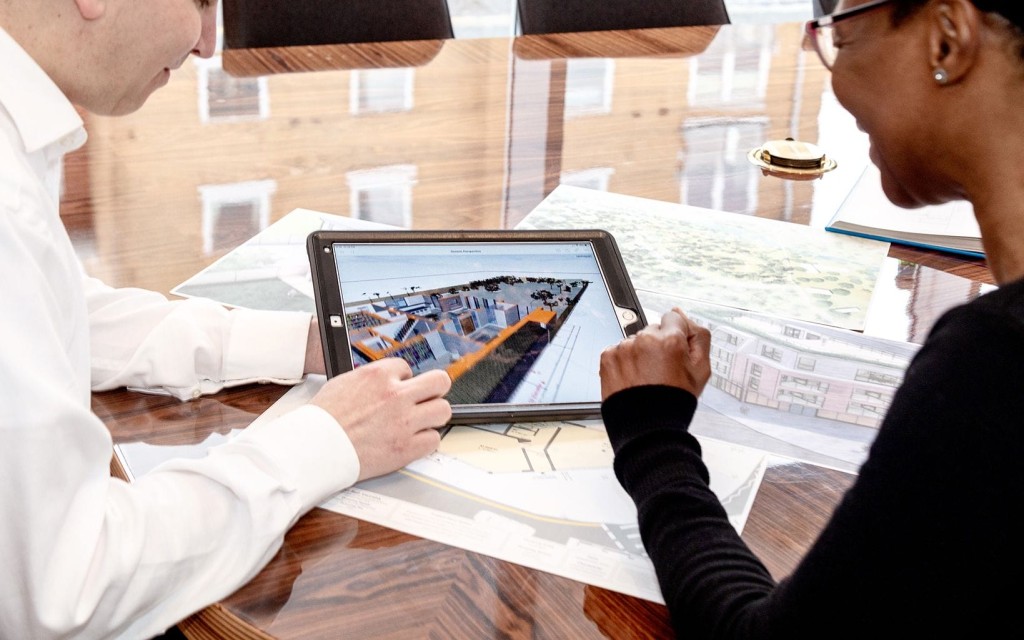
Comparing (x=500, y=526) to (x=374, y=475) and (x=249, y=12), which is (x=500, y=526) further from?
(x=249, y=12)

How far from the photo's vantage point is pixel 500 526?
87 cm

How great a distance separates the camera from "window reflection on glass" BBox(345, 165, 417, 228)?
1.46 m

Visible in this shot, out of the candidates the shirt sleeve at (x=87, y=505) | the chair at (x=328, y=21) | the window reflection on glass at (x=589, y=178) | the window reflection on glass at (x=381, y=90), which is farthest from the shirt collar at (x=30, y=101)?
the chair at (x=328, y=21)

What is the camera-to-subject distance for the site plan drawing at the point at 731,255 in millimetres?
1291

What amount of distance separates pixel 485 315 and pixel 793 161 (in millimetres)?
839

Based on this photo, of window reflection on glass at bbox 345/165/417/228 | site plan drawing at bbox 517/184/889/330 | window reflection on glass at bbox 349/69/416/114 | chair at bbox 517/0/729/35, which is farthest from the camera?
chair at bbox 517/0/729/35

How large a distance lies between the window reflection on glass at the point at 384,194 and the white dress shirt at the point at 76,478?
55cm

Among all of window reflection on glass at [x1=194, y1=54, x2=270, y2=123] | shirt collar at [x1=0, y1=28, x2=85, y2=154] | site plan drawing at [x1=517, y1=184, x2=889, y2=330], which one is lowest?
site plan drawing at [x1=517, y1=184, x2=889, y2=330]

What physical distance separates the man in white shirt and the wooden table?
39 millimetres

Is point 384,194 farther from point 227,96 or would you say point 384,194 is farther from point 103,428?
point 103,428

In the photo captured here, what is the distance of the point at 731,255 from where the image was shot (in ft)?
4.64

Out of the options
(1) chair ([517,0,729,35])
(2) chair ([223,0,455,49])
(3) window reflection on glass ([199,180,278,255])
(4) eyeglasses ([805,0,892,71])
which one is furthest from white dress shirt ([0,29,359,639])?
(1) chair ([517,0,729,35])

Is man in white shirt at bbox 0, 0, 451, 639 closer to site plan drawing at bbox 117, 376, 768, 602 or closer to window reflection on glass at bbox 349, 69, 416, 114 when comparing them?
site plan drawing at bbox 117, 376, 768, 602

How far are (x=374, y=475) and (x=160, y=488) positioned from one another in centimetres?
18
